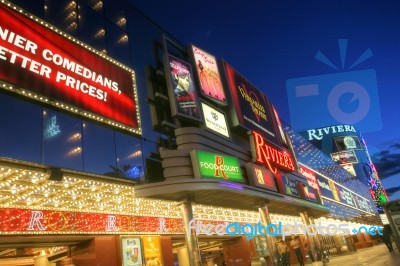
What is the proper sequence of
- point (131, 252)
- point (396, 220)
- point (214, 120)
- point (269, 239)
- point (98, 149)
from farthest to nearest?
point (214, 120) → point (269, 239) → point (131, 252) → point (98, 149) → point (396, 220)

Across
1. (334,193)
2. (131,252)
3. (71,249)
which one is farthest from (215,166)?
(334,193)

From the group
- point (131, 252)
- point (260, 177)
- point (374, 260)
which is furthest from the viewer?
point (260, 177)

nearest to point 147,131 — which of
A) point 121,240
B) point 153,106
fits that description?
point 153,106

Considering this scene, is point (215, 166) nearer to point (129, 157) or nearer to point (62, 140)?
point (129, 157)

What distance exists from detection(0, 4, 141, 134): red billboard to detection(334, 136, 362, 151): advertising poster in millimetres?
112932

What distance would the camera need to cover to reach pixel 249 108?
2486 centimetres

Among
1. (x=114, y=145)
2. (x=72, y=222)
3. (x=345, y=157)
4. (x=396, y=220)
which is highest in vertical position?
(x=345, y=157)

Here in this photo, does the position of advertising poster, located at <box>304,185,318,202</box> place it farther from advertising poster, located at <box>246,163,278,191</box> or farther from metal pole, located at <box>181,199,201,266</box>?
metal pole, located at <box>181,199,201,266</box>

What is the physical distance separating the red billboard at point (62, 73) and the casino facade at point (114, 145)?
0.15ft

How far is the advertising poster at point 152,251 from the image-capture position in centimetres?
1625

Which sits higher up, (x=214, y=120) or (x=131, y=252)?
(x=214, y=120)

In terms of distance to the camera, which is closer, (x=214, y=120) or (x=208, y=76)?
(x=214, y=120)

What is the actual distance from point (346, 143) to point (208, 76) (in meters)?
108

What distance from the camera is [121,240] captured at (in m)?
15.4
